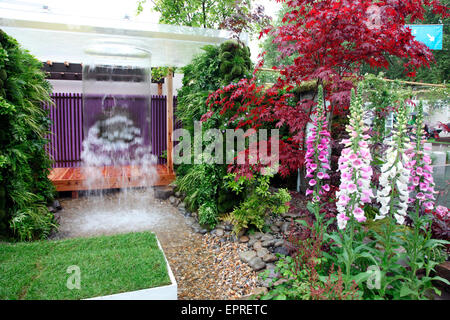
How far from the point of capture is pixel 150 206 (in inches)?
223

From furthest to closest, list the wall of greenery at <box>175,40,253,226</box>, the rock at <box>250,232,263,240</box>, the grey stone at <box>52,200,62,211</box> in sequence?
the grey stone at <box>52,200,62,211</box> → the wall of greenery at <box>175,40,253,226</box> → the rock at <box>250,232,263,240</box>

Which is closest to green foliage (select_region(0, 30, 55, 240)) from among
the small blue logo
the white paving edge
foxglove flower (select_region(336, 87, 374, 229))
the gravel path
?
the gravel path

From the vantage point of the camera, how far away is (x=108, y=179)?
6.04m

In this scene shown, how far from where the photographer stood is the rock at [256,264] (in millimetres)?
3390

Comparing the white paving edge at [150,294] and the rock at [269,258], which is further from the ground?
the white paving edge at [150,294]

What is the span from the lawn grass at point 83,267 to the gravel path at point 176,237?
1.57 feet

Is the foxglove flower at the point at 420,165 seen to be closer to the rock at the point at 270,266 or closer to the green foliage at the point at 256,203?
the rock at the point at 270,266

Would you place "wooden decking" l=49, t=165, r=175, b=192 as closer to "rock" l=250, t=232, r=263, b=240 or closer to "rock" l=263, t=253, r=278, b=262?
"rock" l=250, t=232, r=263, b=240

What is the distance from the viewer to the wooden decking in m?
5.87

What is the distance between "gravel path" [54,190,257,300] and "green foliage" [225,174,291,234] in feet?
1.17

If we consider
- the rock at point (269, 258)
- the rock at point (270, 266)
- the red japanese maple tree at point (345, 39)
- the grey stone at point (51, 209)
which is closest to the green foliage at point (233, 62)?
the red japanese maple tree at point (345, 39)

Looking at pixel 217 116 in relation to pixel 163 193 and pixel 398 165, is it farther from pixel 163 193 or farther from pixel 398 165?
pixel 398 165

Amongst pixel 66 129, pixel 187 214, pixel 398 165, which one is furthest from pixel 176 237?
pixel 66 129
